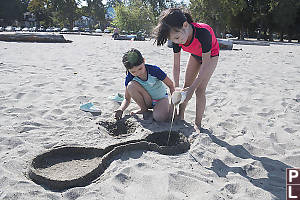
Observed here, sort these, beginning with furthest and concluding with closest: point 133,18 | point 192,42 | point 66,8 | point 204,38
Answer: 1. point 66,8
2. point 133,18
3. point 192,42
4. point 204,38

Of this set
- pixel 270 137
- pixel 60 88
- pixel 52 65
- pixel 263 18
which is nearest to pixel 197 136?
pixel 270 137

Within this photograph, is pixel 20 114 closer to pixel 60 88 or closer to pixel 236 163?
pixel 60 88

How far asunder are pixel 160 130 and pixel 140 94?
60 centimetres

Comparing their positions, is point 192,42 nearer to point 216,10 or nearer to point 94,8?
point 216,10

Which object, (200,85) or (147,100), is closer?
(200,85)

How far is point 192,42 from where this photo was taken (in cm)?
290

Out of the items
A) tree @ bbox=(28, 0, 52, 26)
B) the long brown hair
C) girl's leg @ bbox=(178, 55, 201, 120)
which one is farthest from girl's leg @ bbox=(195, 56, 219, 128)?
tree @ bbox=(28, 0, 52, 26)

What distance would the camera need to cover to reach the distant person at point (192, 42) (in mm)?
2602

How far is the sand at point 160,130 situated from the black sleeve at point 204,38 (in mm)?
908

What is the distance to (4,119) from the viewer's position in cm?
324

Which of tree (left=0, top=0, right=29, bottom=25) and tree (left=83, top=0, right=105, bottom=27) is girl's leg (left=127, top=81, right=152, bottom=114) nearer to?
tree (left=0, top=0, right=29, bottom=25)

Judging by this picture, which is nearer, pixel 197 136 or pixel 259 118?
pixel 197 136

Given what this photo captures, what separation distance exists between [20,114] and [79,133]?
38.0 inches

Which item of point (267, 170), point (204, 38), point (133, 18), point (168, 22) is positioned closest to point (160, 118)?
point (204, 38)
